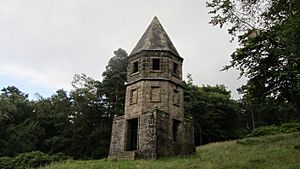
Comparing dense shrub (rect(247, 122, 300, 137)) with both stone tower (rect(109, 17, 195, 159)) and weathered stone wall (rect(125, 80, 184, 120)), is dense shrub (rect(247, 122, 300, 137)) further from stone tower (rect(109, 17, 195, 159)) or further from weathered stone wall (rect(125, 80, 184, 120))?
weathered stone wall (rect(125, 80, 184, 120))

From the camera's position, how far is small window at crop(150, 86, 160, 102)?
2208 centimetres

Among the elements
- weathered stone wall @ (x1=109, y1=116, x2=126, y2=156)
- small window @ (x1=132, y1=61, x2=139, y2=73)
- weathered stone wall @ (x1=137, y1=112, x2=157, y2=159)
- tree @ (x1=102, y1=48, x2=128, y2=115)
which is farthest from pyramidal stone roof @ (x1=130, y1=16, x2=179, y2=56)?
tree @ (x1=102, y1=48, x2=128, y2=115)

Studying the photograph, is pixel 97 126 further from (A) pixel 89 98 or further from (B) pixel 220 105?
(B) pixel 220 105

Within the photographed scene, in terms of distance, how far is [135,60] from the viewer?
24.2 meters

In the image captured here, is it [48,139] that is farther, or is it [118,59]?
[118,59]

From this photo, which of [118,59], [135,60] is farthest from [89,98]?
[135,60]

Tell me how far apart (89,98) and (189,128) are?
19053mm

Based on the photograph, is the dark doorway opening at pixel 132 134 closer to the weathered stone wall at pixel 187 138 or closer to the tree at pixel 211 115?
the weathered stone wall at pixel 187 138

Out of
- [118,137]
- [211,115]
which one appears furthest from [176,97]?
[211,115]

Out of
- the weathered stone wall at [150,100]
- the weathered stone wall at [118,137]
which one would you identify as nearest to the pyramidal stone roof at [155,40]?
the weathered stone wall at [150,100]

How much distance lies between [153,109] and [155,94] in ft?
5.02

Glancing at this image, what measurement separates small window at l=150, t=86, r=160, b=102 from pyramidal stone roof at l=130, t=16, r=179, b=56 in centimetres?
309

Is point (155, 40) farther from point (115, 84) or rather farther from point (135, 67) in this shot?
point (115, 84)

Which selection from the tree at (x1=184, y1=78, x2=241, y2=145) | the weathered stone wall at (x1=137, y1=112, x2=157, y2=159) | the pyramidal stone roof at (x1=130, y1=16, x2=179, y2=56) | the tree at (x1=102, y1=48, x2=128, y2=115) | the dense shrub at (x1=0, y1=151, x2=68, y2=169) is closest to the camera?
the weathered stone wall at (x1=137, y1=112, x2=157, y2=159)
